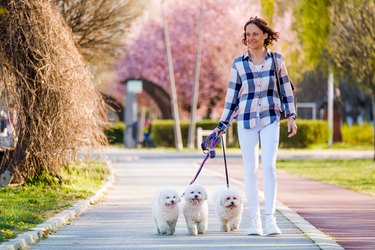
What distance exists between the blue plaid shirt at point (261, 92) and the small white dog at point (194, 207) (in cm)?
82

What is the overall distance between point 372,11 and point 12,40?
49.0 feet

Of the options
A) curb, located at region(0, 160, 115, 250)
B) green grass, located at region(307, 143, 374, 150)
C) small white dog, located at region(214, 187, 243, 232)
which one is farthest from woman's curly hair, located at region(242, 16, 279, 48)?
green grass, located at region(307, 143, 374, 150)

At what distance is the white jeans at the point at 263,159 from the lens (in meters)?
11.1

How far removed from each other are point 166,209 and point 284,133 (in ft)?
121

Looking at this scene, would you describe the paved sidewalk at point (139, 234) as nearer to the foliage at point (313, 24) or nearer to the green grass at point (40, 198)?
the green grass at point (40, 198)

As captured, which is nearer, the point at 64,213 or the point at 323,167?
the point at 64,213

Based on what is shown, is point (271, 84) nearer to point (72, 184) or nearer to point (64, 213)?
point (64, 213)

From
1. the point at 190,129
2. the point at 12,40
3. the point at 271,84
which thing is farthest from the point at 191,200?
the point at 190,129

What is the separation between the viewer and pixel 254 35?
439 inches

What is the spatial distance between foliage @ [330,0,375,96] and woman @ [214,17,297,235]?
19552 millimetres

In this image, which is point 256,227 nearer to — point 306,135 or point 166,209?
point 166,209

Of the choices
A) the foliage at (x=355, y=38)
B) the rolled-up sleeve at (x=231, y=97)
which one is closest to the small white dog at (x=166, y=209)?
the rolled-up sleeve at (x=231, y=97)

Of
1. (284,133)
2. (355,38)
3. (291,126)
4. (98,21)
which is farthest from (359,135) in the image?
(291,126)

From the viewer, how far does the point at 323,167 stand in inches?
1220
